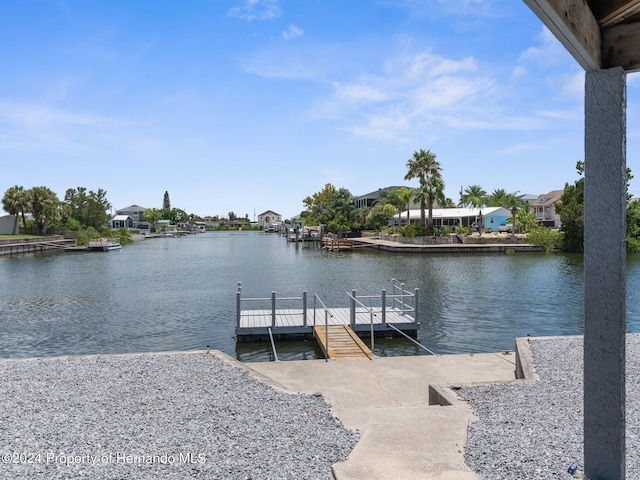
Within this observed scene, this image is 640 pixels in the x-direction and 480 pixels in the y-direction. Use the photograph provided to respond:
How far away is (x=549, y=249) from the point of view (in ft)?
181

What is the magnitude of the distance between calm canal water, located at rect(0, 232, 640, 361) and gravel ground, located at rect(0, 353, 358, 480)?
609 centimetres

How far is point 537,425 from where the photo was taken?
601 cm

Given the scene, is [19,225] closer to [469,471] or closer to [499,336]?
[499,336]

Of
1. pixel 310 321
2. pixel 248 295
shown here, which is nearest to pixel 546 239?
pixel 248 295

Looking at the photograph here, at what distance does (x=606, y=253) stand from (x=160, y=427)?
17.5ft

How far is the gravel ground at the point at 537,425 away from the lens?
16.0ft

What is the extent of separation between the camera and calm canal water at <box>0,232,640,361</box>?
16.2 metres

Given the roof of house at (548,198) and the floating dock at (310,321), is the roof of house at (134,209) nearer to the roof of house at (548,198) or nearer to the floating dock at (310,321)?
the roof of house at (548,198)

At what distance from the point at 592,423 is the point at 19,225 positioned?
3865 inches

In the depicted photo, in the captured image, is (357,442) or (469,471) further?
(357,442)

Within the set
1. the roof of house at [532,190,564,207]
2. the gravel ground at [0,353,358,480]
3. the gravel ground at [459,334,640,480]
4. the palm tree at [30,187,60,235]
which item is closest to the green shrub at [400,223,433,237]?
the roof of house at [532,190,564,207]

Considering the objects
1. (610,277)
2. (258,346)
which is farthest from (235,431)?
(258,346)

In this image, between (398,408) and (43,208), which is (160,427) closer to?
(398,408)

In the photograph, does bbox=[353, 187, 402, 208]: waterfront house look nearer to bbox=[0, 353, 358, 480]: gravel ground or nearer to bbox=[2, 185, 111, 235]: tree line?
bbox=[2, 185, 111, 235]: tree line
